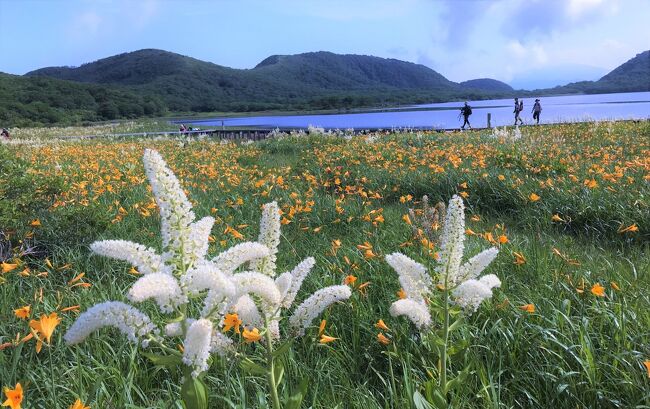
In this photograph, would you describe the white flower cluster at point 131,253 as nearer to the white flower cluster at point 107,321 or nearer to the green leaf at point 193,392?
the white flower cluster at point 107,321

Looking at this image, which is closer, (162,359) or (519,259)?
(162,359)

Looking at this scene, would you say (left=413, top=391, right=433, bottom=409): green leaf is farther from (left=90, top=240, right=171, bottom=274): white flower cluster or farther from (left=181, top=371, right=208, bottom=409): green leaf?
(left=90, top=240, right=171, bottom=274): white flower cluster

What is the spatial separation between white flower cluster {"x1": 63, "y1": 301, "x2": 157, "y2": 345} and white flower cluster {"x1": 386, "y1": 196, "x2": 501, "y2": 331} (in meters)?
0.88

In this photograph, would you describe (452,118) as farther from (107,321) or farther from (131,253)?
(107,321)

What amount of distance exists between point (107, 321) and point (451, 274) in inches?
47.2

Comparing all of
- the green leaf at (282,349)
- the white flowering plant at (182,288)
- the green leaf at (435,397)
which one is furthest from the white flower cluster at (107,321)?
the green leaf at (435,397)

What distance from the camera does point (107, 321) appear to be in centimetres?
126

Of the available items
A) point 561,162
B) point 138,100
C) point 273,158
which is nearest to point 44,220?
point 561,162

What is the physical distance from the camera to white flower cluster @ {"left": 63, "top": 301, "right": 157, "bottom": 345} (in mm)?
1252

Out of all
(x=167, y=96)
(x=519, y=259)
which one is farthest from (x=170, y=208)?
(x=167, y=96)

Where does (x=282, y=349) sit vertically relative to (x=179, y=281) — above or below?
below

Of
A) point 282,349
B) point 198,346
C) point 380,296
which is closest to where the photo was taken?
point 198,346

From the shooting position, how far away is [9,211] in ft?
16.0

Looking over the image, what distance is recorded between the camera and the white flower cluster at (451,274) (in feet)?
5.73
